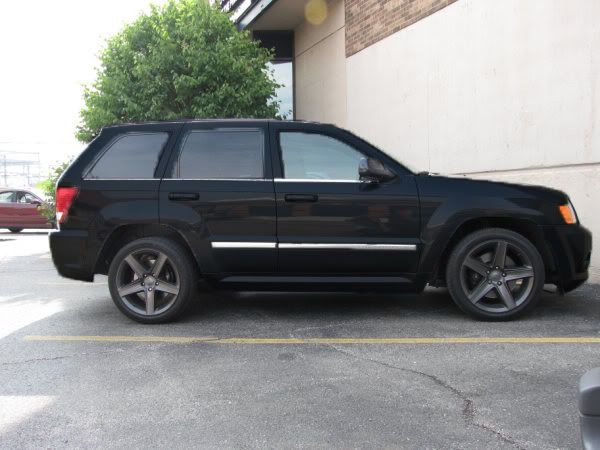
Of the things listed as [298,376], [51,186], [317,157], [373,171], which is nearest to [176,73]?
[51,186]

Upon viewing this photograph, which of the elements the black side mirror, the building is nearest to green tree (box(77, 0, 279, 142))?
the building

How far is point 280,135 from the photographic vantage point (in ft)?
16.3

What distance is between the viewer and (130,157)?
5.00m

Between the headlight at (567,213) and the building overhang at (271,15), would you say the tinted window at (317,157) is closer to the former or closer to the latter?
the headlight at (567,213)

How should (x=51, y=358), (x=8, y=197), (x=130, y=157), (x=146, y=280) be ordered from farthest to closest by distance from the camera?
(x=8, y=197)
(x=130, y=157)
(x=146, y=280)
(x=51, y=358)

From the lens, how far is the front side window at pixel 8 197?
18.2 metres

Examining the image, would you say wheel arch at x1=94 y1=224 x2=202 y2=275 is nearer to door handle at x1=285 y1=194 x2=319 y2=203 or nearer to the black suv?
the black suv

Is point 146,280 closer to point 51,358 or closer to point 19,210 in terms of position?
point 51,358

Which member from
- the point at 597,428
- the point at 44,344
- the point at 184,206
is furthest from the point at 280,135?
the point at 597,428

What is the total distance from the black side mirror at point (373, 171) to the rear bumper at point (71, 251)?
2509mm

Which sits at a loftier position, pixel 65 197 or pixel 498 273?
pixel 65 197

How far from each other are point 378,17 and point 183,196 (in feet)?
25.6

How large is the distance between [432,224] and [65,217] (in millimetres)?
3259

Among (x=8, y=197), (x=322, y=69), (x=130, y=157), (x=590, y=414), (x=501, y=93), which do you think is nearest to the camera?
(x=590, y=414)
